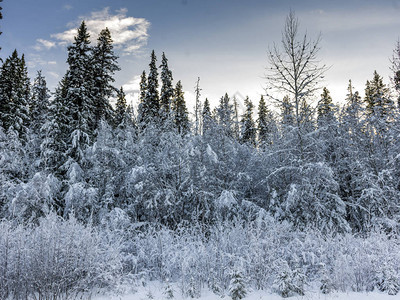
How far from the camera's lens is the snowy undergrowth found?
6199 mm

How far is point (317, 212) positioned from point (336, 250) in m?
2.97

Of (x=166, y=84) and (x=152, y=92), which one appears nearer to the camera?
(x=152, y=92)

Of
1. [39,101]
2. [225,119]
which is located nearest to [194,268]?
[225,119]

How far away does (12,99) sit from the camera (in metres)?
25.5

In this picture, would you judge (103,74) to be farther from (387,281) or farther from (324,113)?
(387,281)

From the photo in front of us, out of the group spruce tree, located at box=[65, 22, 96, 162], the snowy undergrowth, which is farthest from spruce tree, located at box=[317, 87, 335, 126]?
spruce tree, located at box=[65, 22, 96, 162]

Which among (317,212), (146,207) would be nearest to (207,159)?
(146,207)

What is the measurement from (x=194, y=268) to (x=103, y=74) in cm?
1886

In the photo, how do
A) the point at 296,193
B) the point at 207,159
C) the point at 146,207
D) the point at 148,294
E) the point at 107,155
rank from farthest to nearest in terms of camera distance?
the point at 107,155, the point at 207,159, the point at 146,207, the point at 296,193, the point at 148,294

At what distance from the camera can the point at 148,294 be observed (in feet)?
21.6

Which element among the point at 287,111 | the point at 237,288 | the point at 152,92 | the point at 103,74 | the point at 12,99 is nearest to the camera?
the point at 237,288

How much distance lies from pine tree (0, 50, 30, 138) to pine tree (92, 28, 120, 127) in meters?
9.58

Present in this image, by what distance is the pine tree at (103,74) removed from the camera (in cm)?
2044

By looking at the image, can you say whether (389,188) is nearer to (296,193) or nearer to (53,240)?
(296,193)
